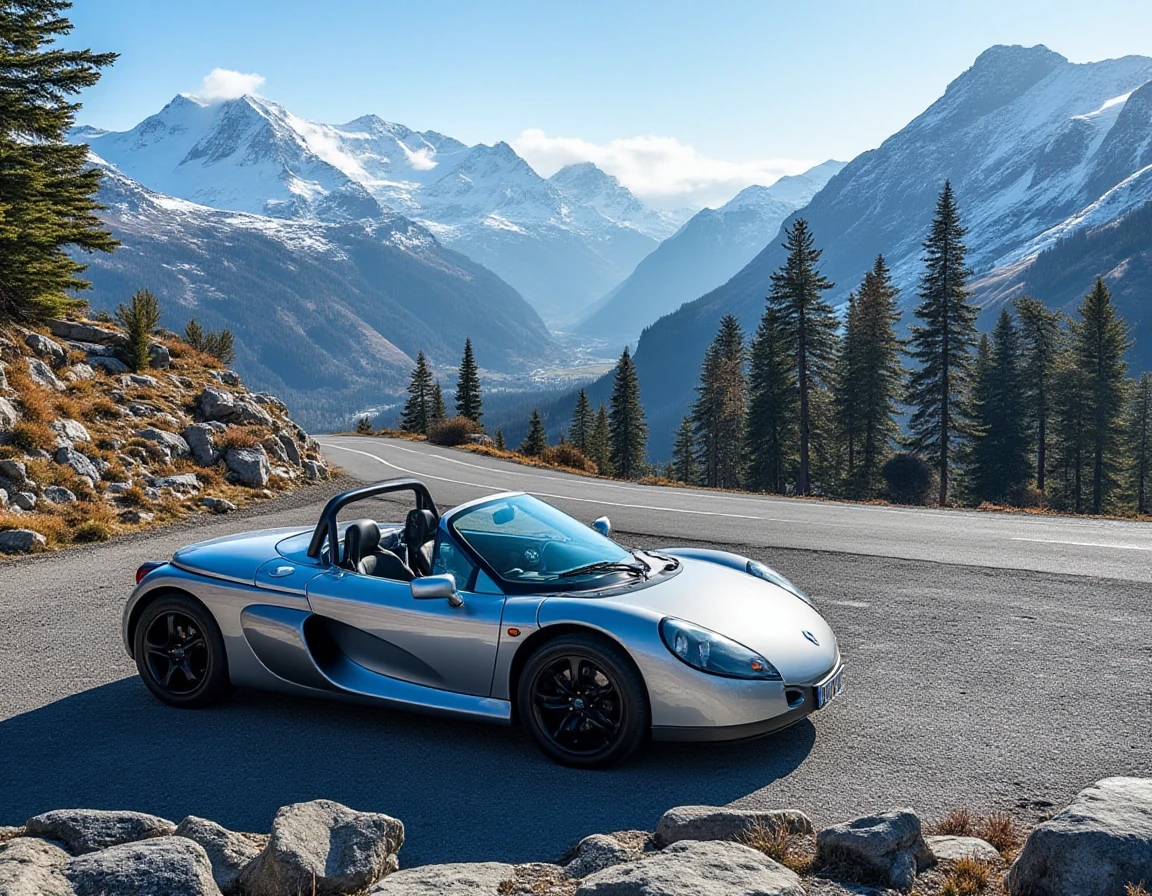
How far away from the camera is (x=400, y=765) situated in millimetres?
4781

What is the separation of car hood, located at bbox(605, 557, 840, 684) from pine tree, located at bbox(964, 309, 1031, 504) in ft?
148

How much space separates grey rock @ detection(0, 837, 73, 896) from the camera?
2.80m

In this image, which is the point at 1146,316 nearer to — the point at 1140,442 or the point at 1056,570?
the point at 1140,442

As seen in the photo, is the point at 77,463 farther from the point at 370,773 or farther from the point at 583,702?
the point at 583,702

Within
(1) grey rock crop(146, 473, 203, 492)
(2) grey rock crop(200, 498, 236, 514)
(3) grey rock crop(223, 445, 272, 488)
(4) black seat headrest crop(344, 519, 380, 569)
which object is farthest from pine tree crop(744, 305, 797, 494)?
(4) black seat headrest crop(344, 519, 380, 569)

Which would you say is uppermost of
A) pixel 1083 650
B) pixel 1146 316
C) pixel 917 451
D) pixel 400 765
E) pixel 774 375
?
pixel 1146 316

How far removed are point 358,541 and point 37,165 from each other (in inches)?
634

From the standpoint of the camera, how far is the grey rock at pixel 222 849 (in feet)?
10.7

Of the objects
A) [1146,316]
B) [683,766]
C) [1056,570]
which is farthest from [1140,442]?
[1146,316]

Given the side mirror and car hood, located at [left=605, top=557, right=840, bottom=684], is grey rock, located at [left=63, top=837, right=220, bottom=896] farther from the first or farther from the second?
car hood, located at [left=605, top=557, right=840, bottom=684]

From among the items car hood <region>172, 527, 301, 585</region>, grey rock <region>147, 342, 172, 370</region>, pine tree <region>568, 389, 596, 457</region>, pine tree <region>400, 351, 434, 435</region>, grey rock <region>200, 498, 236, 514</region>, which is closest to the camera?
car hood <region>172, 527, 301, 585</region>

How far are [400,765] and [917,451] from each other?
44.2 m

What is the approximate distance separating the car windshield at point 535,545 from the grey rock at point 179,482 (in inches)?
451

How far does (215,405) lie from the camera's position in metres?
18.9
